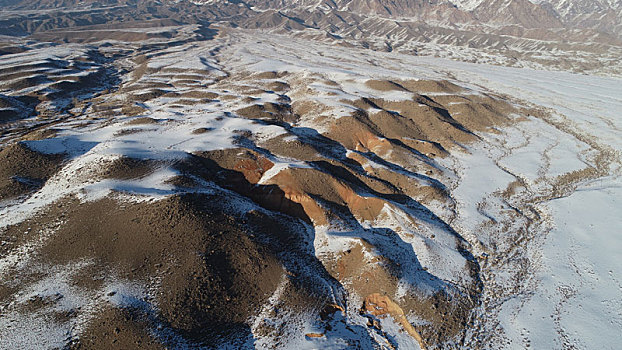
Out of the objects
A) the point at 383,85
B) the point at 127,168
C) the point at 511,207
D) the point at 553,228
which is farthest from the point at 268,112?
the point at 553,228

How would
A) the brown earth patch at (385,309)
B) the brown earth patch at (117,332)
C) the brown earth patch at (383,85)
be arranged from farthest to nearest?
the brown earth patch at (383,85) < the brown earth patch at (385,309) < the brown earth patch at (117,332)

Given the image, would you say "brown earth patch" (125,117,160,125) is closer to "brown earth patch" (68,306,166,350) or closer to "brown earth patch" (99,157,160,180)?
"brown earth patch" (99,157,160,180)

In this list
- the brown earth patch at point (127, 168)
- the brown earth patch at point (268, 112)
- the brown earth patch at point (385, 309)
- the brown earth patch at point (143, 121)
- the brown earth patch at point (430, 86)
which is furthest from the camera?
the brown earth patch at point (430, 86)

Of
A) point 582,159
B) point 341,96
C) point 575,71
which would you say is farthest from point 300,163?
point 575,71

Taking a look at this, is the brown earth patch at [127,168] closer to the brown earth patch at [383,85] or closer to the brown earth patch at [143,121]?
the brown earth patch at [143,121]

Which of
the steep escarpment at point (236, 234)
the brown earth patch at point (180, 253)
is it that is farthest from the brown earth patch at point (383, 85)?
the brown earth patch at point (180, 253)

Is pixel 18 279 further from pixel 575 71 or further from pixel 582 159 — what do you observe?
pixel 575 71

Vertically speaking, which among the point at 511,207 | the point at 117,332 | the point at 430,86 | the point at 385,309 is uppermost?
the point at 430,86

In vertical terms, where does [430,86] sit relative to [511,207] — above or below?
above

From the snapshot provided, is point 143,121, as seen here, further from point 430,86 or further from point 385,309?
point 430,86
